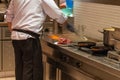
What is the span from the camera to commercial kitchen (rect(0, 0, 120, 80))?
2025mm

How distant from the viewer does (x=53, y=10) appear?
2.64m

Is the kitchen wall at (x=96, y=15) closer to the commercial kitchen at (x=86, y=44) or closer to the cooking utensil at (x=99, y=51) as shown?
the commercial kitchen at (x=86, y=44)

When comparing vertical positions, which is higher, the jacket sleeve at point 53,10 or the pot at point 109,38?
the jacket sleeve at point 53,10

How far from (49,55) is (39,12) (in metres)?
0.45

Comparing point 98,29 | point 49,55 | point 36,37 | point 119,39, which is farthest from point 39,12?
point 119,39

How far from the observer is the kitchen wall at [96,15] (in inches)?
104

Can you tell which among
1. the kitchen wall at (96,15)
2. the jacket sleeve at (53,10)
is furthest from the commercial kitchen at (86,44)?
the jacket sleeve at (53,10)

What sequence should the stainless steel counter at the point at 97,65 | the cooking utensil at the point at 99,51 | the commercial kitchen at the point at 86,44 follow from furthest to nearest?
the cooking utensil at the point at 99,51, the commercial kitchen at the point at 86,44, the stainless steel counter at the point at 97,65

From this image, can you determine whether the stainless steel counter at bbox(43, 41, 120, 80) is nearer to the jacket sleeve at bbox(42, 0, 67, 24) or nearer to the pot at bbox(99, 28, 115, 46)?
the pot at bbox(99, 28, 115, 46)

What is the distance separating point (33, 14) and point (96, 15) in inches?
27.4

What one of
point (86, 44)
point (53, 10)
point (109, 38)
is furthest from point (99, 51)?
point (53, 10)

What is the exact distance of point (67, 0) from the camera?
3.36 m

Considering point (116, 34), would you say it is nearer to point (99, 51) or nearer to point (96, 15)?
point (99, 51)

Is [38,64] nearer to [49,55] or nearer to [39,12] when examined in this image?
[49,55]
